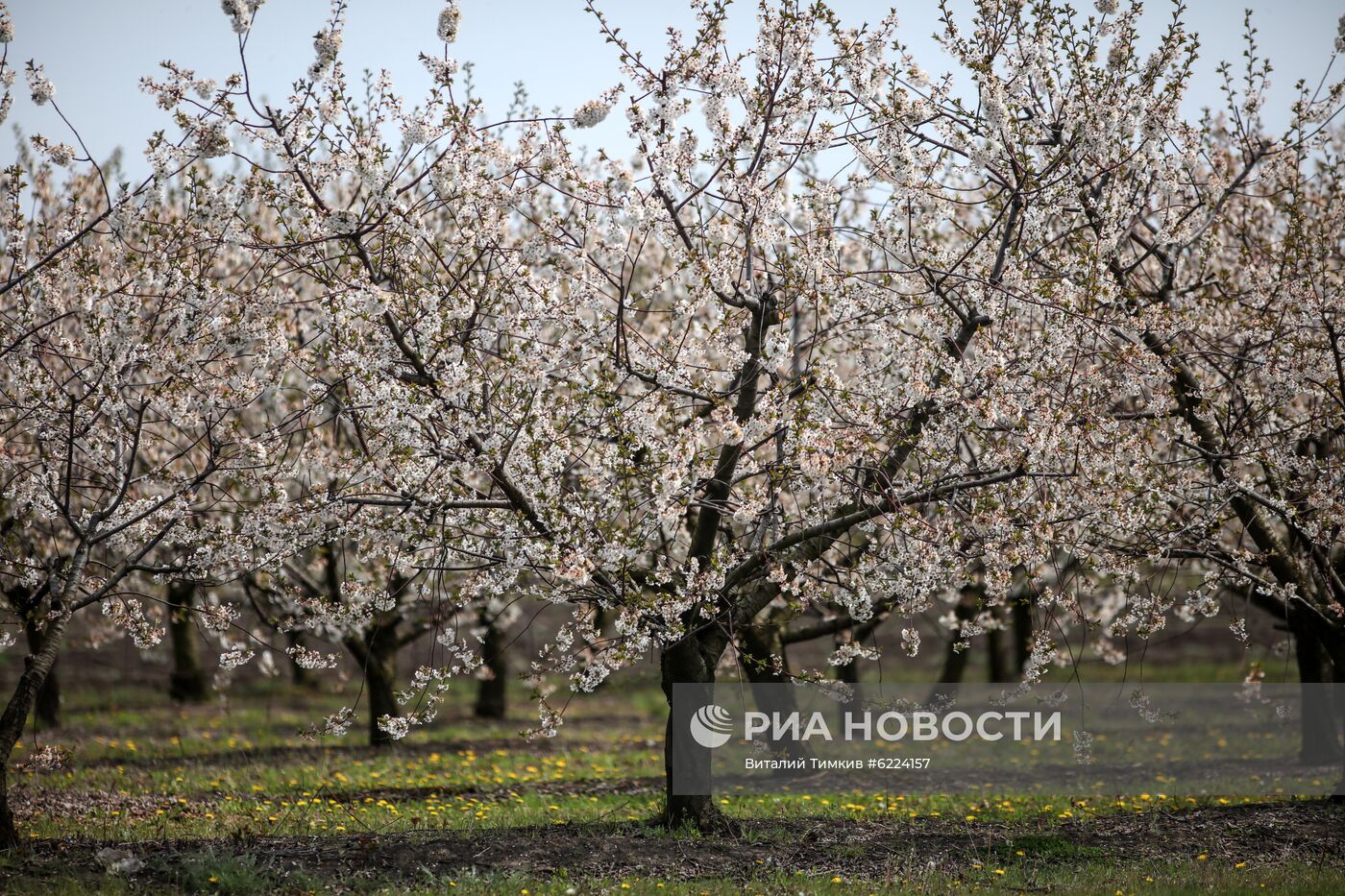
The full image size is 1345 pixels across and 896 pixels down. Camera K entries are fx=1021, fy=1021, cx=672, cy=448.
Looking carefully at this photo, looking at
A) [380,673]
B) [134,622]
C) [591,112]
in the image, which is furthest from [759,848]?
[380,673]

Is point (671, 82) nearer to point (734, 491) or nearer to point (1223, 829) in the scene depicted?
point (734, 491)

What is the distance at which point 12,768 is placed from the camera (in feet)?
32.8

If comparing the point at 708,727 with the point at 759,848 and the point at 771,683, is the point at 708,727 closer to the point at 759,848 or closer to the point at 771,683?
the point at 759,848

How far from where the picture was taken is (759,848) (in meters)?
7.07

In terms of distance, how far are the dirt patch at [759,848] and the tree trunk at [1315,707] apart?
10.2 ft

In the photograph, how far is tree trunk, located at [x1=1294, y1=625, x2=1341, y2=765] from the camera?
10656mm

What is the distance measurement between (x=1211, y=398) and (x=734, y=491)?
13.2ft

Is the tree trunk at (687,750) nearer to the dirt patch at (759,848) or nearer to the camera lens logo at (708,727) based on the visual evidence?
the camera lens logo at (708,727)

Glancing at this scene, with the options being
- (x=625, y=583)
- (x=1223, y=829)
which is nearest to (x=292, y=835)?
(x=625, y=583)

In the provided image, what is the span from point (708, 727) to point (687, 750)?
23cm

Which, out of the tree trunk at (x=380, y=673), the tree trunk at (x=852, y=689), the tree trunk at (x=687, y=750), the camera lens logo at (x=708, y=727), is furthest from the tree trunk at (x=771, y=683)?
the tree trunk at (x=380, y=673)

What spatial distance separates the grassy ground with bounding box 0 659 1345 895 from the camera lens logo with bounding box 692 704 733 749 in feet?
2.16

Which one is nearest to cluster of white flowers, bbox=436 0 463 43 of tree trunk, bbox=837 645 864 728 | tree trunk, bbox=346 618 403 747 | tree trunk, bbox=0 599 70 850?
tree trunk, bbox=0 599 70 850

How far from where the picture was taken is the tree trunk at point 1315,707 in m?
10.7
